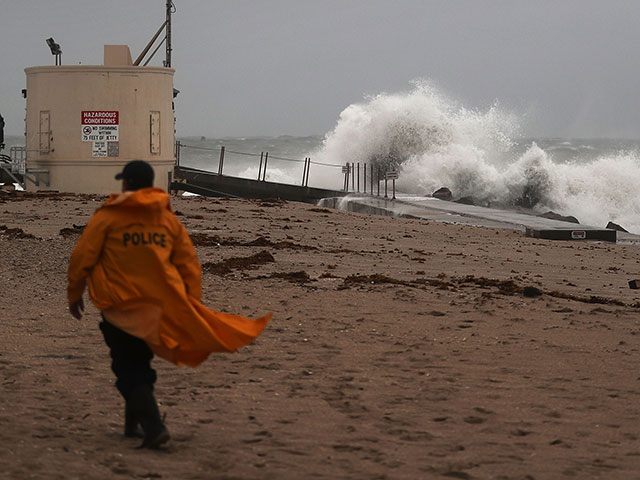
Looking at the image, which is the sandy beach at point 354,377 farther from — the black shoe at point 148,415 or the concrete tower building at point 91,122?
the concrete tower building at point 91,122

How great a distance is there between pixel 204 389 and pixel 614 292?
6228mm

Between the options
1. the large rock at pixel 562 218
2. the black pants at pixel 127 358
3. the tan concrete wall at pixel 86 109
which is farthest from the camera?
the large rock at pixel 562 218

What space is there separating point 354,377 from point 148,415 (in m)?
2.18

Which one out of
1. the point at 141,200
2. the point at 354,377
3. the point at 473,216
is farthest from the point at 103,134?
the point at 141,200

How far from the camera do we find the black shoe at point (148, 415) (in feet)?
15.9

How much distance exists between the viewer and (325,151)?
1667 inches

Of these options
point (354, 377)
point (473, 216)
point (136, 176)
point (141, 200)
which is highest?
point (136, 176)

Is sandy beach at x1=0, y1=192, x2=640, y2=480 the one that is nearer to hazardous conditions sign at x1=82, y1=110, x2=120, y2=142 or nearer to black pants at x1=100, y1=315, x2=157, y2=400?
black pants at x1=100, y1=315, x2=157, y2=400

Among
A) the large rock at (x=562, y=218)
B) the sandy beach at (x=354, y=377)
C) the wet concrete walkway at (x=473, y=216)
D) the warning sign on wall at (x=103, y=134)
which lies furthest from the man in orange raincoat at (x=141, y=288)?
the large rock at (x=562, y=218)

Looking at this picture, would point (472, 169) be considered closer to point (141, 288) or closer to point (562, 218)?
point (562, 218)

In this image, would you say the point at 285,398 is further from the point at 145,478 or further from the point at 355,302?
the point at 355,302

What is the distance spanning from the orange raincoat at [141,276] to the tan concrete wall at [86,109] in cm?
1684

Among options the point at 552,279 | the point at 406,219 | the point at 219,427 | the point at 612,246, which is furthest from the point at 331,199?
the point at 219,427

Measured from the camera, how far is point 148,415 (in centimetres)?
484
